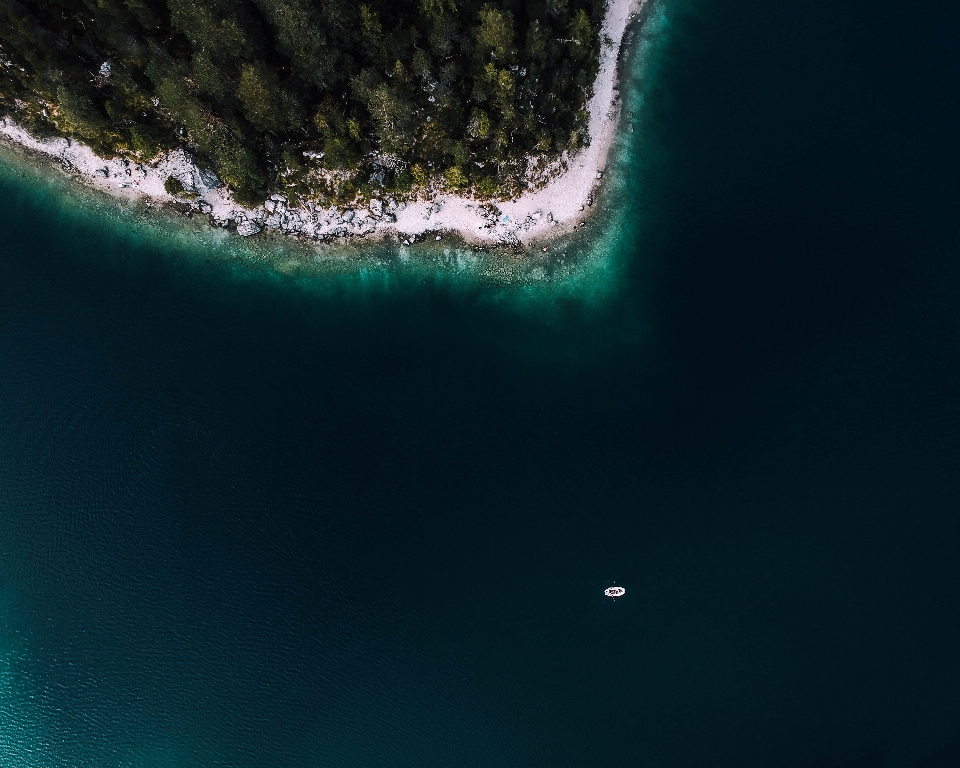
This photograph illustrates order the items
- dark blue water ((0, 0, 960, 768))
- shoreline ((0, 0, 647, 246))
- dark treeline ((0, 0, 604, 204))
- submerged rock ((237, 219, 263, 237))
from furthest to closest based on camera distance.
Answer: submerged rock ((237, 219, 263, 237)) < dark blue water ((0, 0, 960, 768)) < shoreline ((0, 0, 647, 246)) < dark treeline ((0, 0, 604, 204))

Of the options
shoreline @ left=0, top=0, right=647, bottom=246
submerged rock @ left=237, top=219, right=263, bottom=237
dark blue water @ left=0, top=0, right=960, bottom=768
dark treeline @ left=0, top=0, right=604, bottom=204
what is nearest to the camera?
dark treeline @ left=0, top=0, right=604, bottom=204

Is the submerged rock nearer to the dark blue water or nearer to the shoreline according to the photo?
the shoreline

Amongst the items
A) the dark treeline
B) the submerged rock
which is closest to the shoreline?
the submerged rock

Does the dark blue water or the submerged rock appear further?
the submerged rock

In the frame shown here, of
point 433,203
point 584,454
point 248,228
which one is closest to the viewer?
point 433,203

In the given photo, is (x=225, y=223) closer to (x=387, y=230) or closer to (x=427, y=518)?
(x=387, y=230)

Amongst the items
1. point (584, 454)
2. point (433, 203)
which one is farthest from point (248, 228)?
point (584, 454)

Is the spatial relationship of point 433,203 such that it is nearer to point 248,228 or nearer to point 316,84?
point 316,84
